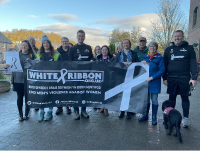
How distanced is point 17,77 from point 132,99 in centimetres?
308

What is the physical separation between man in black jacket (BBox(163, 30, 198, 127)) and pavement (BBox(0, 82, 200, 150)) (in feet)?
2.73

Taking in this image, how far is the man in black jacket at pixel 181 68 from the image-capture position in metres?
3.77

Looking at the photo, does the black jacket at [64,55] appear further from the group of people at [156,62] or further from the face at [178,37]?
the face at [178,37]

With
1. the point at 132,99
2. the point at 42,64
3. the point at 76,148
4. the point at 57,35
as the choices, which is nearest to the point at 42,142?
the point at 76,148

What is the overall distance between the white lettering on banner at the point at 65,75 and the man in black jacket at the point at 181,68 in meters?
1.72

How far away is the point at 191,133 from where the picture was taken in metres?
3.68

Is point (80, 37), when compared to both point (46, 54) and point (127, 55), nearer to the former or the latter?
point (46, 54)

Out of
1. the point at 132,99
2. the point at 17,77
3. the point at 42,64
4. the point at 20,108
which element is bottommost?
the point at 20,108

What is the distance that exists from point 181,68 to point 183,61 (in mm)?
168

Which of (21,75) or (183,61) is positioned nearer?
(183,61)

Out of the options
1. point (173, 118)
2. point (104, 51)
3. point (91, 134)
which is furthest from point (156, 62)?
point (91, 134)

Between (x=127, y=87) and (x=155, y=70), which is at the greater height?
(x=155, y=70)

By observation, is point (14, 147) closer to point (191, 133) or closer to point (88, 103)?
point (88, 103)

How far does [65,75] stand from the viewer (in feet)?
13.9
